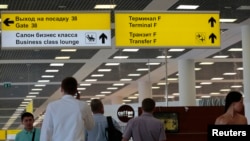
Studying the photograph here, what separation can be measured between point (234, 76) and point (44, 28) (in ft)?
54.9

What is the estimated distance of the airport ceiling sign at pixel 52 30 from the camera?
13.9 meters

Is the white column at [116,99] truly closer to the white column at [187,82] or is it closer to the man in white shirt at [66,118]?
the white column at [187,82]

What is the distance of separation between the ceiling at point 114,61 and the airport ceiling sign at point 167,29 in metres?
1.52

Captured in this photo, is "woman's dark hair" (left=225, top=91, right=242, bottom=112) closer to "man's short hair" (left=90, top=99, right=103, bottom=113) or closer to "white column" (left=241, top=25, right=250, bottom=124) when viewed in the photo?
"man's short hair" (left=90, top=99, right=103, bottom=113)

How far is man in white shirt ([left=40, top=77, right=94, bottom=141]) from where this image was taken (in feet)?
22.7

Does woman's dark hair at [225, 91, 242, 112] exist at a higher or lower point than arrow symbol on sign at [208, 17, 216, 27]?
lower

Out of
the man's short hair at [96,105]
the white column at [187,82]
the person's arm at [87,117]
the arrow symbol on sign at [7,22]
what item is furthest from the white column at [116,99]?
the person's arm at [87,117]

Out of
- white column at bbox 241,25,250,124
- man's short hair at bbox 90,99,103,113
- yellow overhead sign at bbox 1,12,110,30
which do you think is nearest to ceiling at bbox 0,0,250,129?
white column at bbox 241,25,250,124

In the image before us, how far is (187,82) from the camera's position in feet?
82.8

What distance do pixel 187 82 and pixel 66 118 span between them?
18.5m

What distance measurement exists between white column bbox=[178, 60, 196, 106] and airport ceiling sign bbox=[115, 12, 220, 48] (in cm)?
1062

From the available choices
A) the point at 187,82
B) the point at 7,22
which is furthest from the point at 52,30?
the point at 187,82

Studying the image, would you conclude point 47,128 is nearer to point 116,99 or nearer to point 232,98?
point 232,98

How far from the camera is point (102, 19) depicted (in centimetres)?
1417
